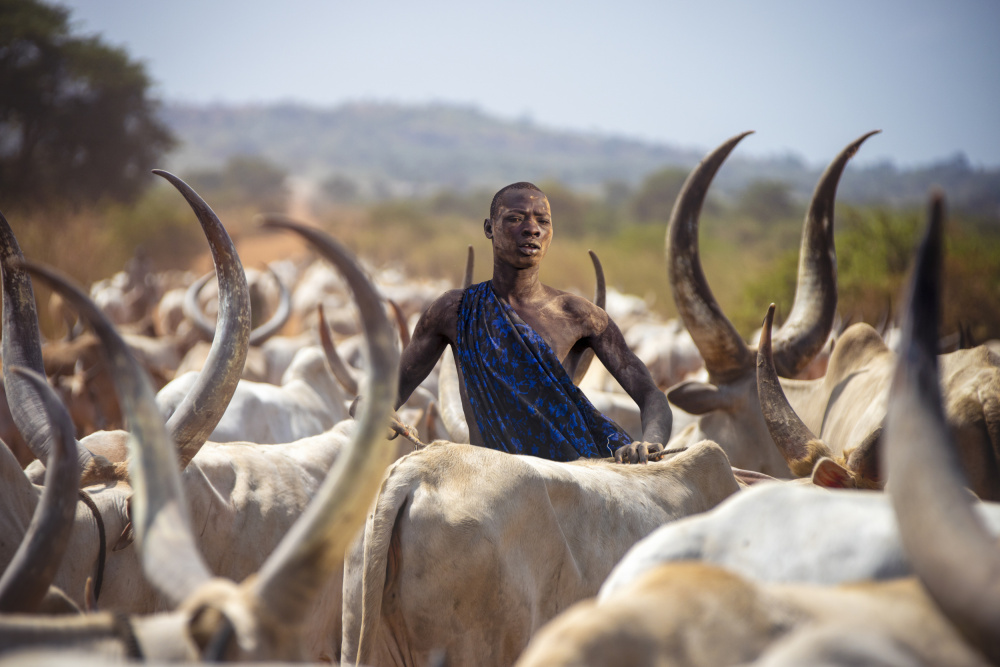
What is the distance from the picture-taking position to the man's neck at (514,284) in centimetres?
379

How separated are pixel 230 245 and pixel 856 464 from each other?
93.2 inches

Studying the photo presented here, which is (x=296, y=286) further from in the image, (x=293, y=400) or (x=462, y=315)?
(x=462, y=315)

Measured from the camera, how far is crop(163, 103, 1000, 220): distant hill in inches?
5113

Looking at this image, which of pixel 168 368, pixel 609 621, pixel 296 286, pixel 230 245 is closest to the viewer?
pixel 609 621

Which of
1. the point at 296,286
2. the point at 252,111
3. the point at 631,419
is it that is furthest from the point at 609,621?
the point at 252,111

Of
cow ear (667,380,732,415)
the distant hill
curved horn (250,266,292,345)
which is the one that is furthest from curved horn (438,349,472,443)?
the distant hill

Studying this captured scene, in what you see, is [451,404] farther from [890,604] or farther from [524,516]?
[890,604]

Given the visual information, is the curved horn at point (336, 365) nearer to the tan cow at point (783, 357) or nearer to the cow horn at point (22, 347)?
the tan cow at point (783, 357)

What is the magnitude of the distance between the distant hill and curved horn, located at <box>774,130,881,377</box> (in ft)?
338

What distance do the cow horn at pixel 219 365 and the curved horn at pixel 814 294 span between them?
293cm

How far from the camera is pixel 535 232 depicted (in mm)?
3691

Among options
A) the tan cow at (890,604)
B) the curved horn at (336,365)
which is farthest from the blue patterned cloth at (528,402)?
the curved horn at (336,365)

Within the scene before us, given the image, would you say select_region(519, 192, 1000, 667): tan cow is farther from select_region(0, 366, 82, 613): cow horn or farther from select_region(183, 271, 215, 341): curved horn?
select_region(183, 271, 215, 341): curved horn

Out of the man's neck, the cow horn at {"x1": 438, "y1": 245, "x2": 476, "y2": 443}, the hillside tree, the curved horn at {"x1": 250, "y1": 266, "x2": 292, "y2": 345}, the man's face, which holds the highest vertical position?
the hillside tree
